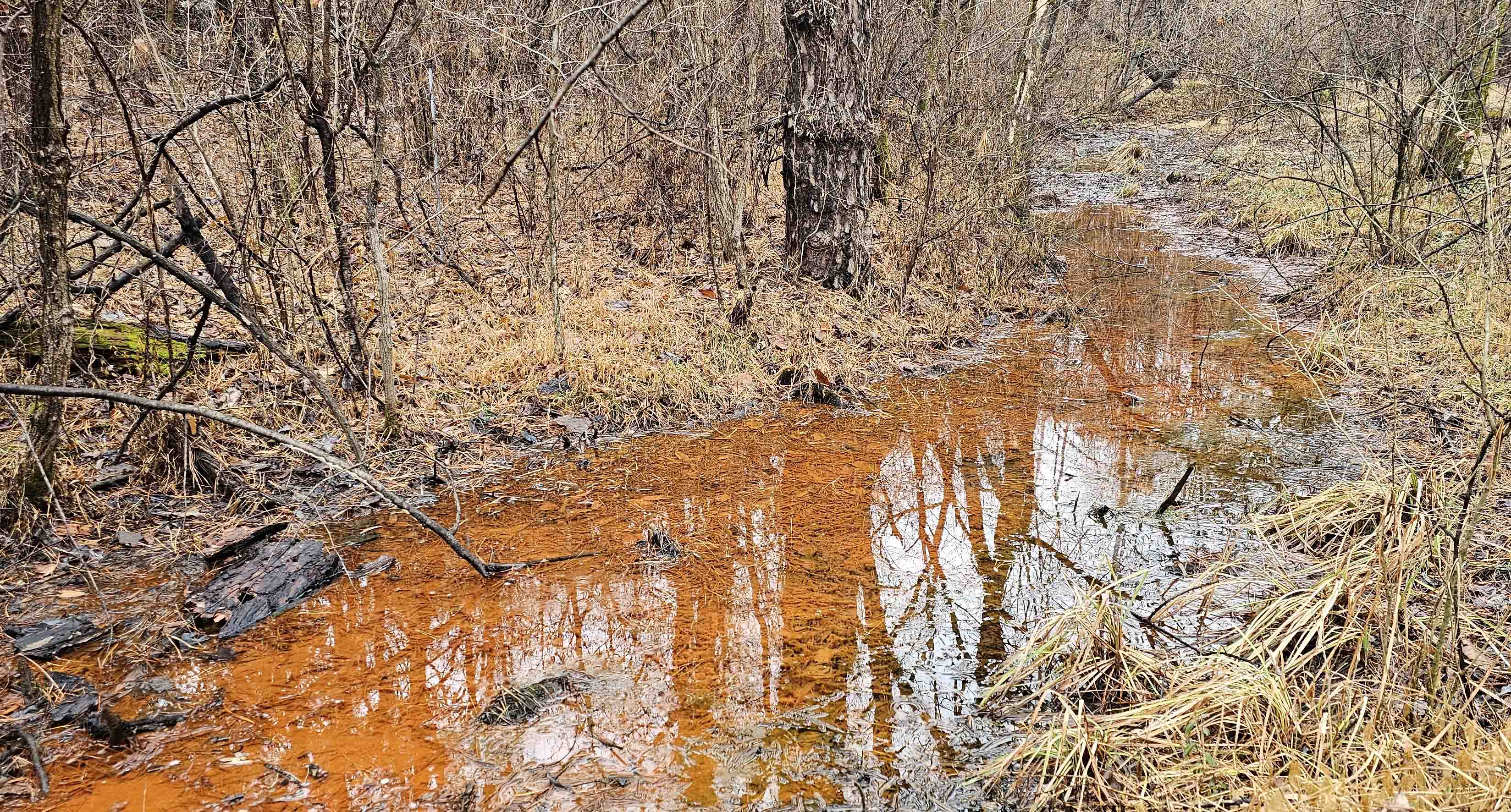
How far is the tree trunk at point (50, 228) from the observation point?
11.4 ft

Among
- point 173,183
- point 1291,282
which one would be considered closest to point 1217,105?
point 1291,282

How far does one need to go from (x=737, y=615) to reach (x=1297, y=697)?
2036mm

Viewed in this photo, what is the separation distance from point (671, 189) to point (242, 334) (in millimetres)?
4187

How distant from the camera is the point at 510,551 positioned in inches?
169

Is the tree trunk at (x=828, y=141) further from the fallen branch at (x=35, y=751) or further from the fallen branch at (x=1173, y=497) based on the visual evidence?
the fallen branch at (x=35, y=751)

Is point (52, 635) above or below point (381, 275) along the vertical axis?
below

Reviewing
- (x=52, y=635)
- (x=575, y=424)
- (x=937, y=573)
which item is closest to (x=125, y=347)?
(x=52, y=635)

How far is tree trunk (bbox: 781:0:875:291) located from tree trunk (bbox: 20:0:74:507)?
17.4ft

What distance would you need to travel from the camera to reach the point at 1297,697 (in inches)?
112

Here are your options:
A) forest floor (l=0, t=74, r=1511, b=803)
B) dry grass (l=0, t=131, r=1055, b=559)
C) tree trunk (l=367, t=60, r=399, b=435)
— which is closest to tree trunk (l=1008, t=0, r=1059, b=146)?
dry grass (l=0, t=131, r=1055, b=559)

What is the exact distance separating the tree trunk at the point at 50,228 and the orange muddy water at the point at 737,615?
53.6 inches

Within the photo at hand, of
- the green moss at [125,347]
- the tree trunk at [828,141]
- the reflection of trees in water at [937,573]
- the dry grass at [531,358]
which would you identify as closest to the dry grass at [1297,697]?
the reflection of trees in water at [937,573]

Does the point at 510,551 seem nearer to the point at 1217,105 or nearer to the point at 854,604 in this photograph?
the point at 854,604

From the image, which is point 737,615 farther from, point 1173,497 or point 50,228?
point 50,228
